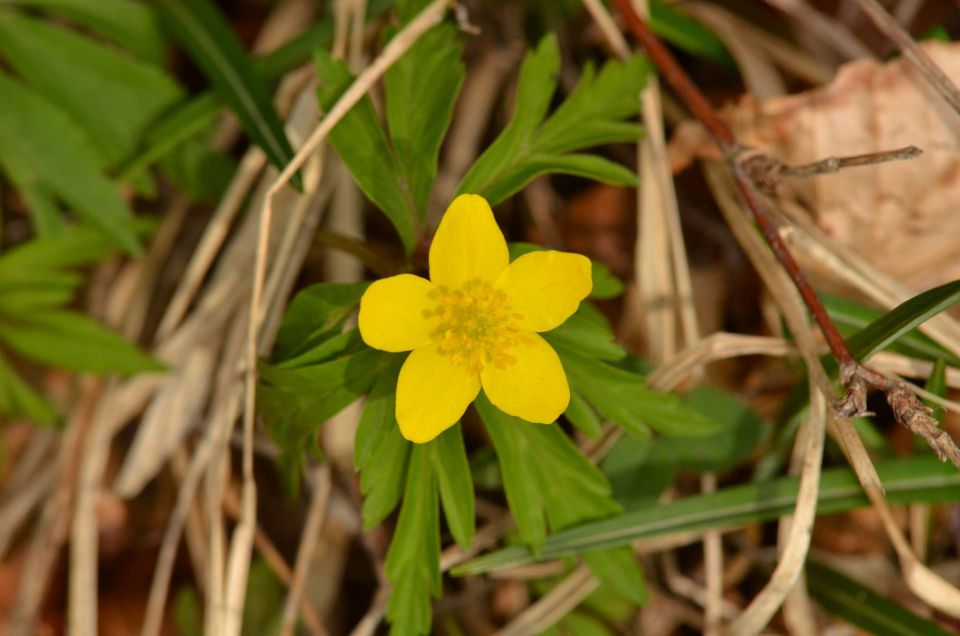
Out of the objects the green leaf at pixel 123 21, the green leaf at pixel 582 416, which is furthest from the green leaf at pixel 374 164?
the green leaf at pixel 123 21

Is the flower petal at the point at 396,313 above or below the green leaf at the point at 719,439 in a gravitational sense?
above

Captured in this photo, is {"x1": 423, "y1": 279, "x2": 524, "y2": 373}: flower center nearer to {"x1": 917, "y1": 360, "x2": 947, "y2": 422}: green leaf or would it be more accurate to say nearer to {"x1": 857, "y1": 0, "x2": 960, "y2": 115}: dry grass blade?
{"x1": 917, "y1": 360, "x2": 947, "y2": 422}: green leaf

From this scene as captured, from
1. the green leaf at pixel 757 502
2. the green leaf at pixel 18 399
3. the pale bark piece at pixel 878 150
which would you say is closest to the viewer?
the green leaf at pixel 757 502

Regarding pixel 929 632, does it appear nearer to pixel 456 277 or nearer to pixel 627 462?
pixel 627 462

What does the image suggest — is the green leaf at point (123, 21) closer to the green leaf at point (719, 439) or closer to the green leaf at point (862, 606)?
the green leaf at point (719, 439)

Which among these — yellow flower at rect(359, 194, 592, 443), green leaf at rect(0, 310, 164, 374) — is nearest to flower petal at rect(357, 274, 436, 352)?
yellow flower at rect(359, 194, 592, 443)

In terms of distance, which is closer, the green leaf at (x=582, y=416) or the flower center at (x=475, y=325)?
the flower center at (x=475, y=325)

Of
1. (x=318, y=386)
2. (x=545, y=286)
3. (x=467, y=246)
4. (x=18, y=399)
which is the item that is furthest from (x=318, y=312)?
(x=18, y=399)
